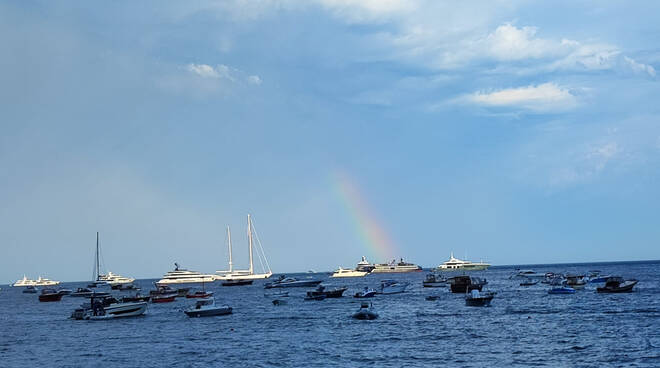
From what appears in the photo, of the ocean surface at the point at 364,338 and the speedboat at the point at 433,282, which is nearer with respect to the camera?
the ocean surface at the point at 364,338

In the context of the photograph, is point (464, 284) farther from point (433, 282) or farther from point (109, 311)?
point (109, 311)

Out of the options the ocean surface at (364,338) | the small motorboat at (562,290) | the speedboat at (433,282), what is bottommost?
the ocean surface at (364,338)


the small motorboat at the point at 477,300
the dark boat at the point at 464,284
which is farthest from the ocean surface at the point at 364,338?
the dark boat at the point at 464,284

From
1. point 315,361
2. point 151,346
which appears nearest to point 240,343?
point 151,346

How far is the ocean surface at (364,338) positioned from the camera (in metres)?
52.1

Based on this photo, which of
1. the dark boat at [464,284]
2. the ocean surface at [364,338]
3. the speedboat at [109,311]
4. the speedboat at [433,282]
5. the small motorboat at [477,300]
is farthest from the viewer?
the speedboat at [433,282]

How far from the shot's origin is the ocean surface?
2050 inches

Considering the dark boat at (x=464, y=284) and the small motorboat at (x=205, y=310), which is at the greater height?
the dark boat at (x=464, y=284)

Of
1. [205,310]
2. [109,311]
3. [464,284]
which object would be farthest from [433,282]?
[109,311]

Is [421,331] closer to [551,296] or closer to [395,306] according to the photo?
[395,306]

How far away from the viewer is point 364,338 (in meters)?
64.4

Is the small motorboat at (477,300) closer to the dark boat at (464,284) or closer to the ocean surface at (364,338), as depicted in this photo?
the ocean surface at (364,338)

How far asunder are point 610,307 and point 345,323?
37.3 meters

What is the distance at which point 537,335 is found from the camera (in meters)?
63.7
